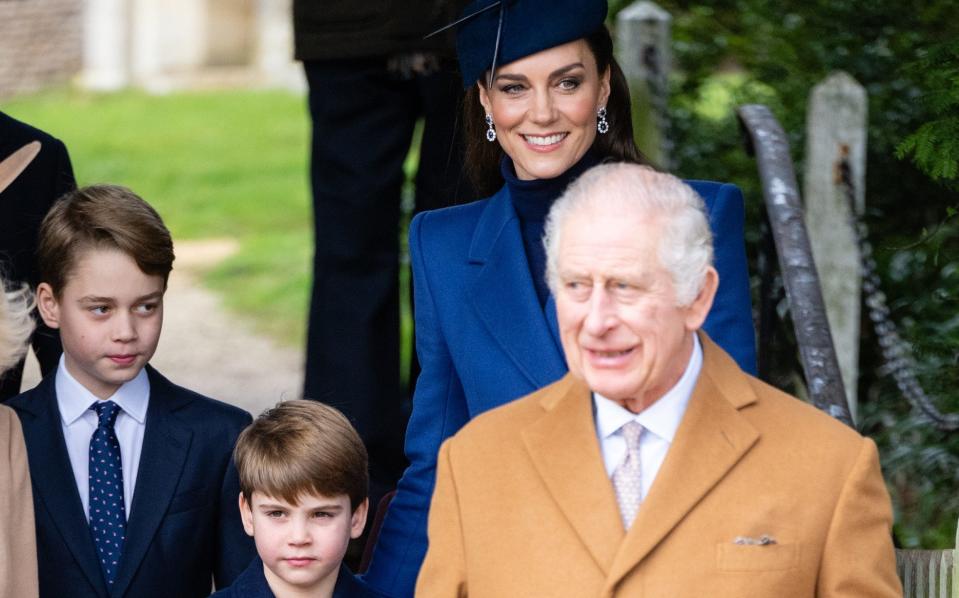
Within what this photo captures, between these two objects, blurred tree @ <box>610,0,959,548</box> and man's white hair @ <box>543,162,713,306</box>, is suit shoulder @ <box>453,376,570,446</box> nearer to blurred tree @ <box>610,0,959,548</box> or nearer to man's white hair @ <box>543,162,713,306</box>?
man's white hair @ <box>543,162,713,306</box>

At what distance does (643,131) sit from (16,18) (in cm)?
1445

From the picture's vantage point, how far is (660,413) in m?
2.83

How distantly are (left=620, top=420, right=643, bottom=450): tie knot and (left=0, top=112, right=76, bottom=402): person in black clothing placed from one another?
174 cm

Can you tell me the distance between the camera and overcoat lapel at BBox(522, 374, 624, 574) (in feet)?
9.13

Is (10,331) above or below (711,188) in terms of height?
below

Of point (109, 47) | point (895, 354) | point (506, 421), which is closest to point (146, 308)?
point (506, 421)

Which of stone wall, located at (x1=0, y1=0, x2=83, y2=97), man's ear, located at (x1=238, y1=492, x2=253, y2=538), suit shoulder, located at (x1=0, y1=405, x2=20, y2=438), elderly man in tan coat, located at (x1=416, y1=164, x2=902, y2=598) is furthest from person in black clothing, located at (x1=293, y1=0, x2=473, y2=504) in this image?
stone wall, located at (x1=0, y1=0, x2=83, y2=97)

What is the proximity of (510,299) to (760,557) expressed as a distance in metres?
0.97

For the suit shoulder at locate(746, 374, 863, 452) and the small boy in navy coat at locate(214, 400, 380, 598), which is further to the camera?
the small boy in navy coat at locate(214, 400, 380, 598)

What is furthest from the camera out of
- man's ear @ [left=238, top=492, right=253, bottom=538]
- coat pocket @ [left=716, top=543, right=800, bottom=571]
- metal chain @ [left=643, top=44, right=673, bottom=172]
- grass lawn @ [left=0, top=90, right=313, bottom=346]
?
grass lawn @ [left=0, top=90, right=313, bottom=346]

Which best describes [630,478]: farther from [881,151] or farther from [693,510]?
[881,151]

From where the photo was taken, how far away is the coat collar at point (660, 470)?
2.75 meters

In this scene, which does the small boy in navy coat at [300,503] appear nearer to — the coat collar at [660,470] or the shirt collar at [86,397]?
the shirt collar at [86,397]

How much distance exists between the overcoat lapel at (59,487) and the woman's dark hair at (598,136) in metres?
1.02
